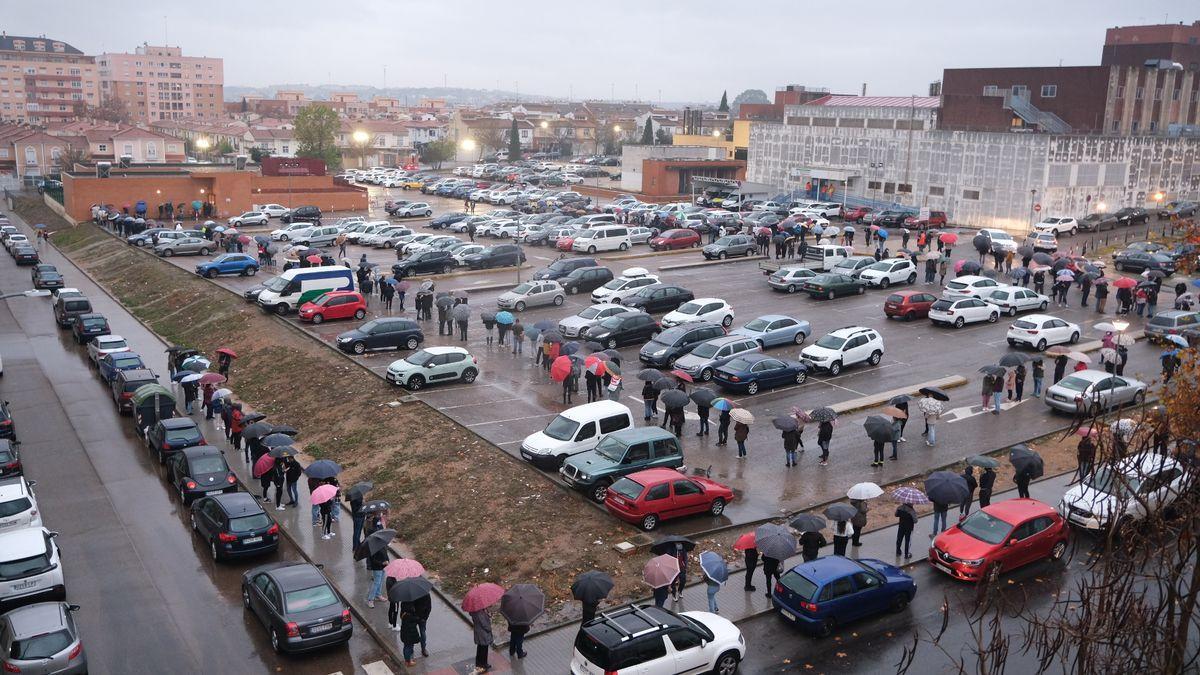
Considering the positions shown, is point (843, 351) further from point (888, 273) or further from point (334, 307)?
point (334, 307)

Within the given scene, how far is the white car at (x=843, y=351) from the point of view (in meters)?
30.8

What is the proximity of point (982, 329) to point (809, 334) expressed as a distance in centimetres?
699

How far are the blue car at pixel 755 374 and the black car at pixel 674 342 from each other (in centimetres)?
228

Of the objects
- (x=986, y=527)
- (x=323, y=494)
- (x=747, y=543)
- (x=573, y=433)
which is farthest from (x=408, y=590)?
(x=986, y=527)

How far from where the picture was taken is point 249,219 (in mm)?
65312

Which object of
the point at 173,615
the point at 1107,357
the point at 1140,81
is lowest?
the point at 173,615

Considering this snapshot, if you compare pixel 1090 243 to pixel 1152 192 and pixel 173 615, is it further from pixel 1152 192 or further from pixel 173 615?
pixel 173 615

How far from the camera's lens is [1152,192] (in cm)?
7175

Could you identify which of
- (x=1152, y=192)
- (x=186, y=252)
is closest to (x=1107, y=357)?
(x=186, y=252)

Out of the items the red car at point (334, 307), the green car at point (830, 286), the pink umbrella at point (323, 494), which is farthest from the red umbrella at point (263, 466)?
the green car at point (830, 286)

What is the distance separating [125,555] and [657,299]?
2260cm

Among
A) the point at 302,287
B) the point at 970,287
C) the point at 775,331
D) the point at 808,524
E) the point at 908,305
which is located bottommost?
the point at 808,524

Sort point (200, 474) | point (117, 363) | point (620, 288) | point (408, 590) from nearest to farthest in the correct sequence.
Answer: point (408, 590) → point (200, 474) → point (117, 363) → point (620, 288)

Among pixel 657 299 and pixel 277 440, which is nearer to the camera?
pixel 277 440
